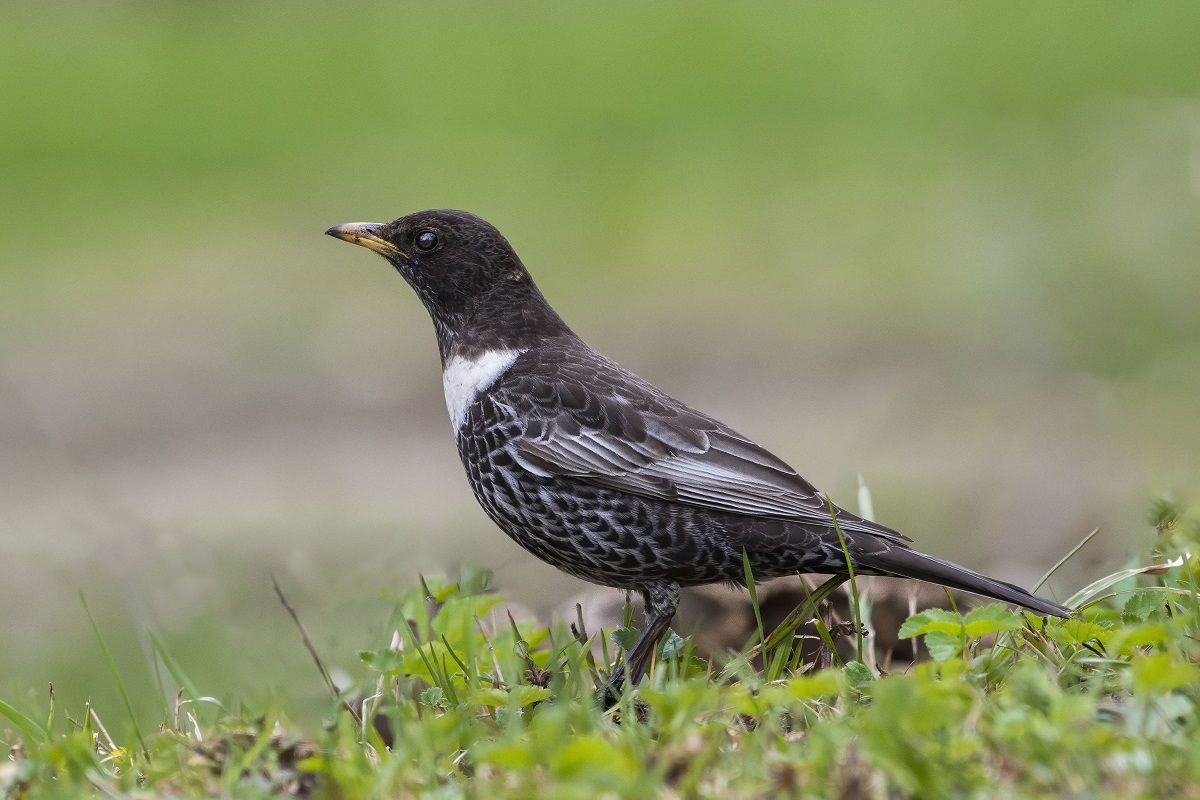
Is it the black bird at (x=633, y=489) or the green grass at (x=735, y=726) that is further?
the black bird at (x=633, y=489)

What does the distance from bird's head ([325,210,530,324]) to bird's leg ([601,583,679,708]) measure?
1318 millimetres

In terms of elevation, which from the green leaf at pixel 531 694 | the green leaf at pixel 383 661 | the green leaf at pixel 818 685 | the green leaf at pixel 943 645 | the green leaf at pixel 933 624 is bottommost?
the green leaf at pixel 531 694

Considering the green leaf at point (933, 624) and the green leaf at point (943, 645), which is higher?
the green leaf at point (933, 624)

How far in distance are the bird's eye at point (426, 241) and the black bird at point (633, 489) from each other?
0.42 meters

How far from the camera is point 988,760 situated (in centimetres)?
301

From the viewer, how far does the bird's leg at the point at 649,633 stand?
4523 mm

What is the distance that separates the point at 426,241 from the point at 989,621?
8.85 feet

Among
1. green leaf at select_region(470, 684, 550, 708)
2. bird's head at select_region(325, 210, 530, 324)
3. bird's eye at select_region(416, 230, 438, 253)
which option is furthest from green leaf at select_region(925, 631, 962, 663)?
bird's eye at select_region(416, 230, 438, 253)

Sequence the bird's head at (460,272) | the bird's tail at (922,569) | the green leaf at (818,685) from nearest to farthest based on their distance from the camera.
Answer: the green leaf at (818,685)
the bird's tail at (922,569)
the bird's head at (460,272)

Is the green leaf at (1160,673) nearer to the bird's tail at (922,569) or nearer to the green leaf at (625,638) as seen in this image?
the bird's tail at (922,569)

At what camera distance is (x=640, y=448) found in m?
5.07

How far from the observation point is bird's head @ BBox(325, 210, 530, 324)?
5676 millimetres

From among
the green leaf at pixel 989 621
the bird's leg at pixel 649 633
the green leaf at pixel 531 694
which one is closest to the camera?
the green leaf at pixel 989 621

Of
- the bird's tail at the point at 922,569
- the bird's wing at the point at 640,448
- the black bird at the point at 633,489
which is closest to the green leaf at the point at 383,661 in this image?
the black bird at the point at 633,489
